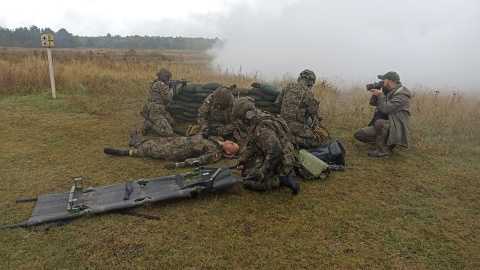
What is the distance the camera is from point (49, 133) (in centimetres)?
759

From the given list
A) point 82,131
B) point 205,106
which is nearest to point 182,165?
point 205,106

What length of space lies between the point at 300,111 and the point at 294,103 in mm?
203

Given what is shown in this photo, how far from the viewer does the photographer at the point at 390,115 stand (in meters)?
6.12

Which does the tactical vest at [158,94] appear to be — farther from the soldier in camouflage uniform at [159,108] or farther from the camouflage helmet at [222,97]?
the camouflage helmet at [222,97]

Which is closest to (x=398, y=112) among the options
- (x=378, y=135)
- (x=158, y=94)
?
(x=378, y=135)

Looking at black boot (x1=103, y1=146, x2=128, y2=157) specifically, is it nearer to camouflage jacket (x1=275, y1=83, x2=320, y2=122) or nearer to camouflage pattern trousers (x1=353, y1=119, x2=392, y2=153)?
camouflage jacket (x1=275, y1=83, x2=320, y2=122)

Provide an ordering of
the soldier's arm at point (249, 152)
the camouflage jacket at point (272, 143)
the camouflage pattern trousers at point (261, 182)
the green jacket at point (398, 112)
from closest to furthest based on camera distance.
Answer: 1. the camouflage jacket at point (272, 143)
2. the camouflage pattern trousers at point (261, 182)
3. the soldier's arm at point (249, 152)
4. the green jacket at point (398, 112)

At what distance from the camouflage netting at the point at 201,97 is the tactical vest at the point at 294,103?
0.59m

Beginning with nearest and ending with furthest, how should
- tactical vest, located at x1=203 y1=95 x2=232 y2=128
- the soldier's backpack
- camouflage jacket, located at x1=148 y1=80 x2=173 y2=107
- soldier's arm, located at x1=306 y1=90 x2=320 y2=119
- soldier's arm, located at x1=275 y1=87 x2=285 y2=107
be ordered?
the soldier's backpack < tactical vest, located at x1=203 y1=95 x2=232 y2=128 < soldier's arm, located at x1=306 y1=90 x2=320 y2=119 < soldier's arm, located at x1=275 y1=87 x2=285 y2=107 < camouflage jacket, located at x1=148 y1=80 x2=173 y2=107

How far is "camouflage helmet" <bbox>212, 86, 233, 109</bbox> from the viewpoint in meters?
6.37

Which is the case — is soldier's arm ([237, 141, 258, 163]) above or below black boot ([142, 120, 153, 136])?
above

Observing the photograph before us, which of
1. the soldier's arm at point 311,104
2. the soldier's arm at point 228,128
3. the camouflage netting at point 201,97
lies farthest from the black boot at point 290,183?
the camouflage netting at point 201,97

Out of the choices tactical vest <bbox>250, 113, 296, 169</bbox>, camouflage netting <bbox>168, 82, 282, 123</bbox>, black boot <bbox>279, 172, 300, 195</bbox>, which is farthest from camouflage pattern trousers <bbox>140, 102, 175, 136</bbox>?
black boot <bbox>279, 172, 300, 195</bbox>

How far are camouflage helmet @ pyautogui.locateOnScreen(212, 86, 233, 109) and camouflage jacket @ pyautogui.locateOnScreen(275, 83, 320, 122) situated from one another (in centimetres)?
119
